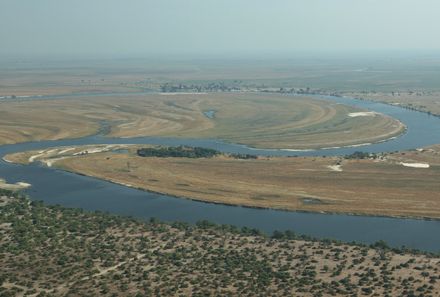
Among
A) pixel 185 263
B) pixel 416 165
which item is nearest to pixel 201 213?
pixel 185 263

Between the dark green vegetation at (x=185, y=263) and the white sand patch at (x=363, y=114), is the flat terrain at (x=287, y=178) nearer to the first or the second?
the dark green vegetation at (x=185, y=263)

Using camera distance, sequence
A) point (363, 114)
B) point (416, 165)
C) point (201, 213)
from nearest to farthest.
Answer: point (201, 213), point (416, 165), point (363, 114)

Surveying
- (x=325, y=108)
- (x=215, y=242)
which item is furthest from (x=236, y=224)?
(x=325, y=108)

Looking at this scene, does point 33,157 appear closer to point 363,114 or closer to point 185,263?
point 185,263

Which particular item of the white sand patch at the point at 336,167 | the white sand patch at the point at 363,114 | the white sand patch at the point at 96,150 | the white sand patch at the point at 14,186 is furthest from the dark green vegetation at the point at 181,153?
the white sand patch at the point at 363,114

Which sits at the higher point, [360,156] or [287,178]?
[360,156]

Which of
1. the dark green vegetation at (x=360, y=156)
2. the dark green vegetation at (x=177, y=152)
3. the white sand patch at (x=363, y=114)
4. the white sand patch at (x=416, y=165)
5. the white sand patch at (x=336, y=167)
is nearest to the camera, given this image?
the white sand patch at (x=336, y=167)
